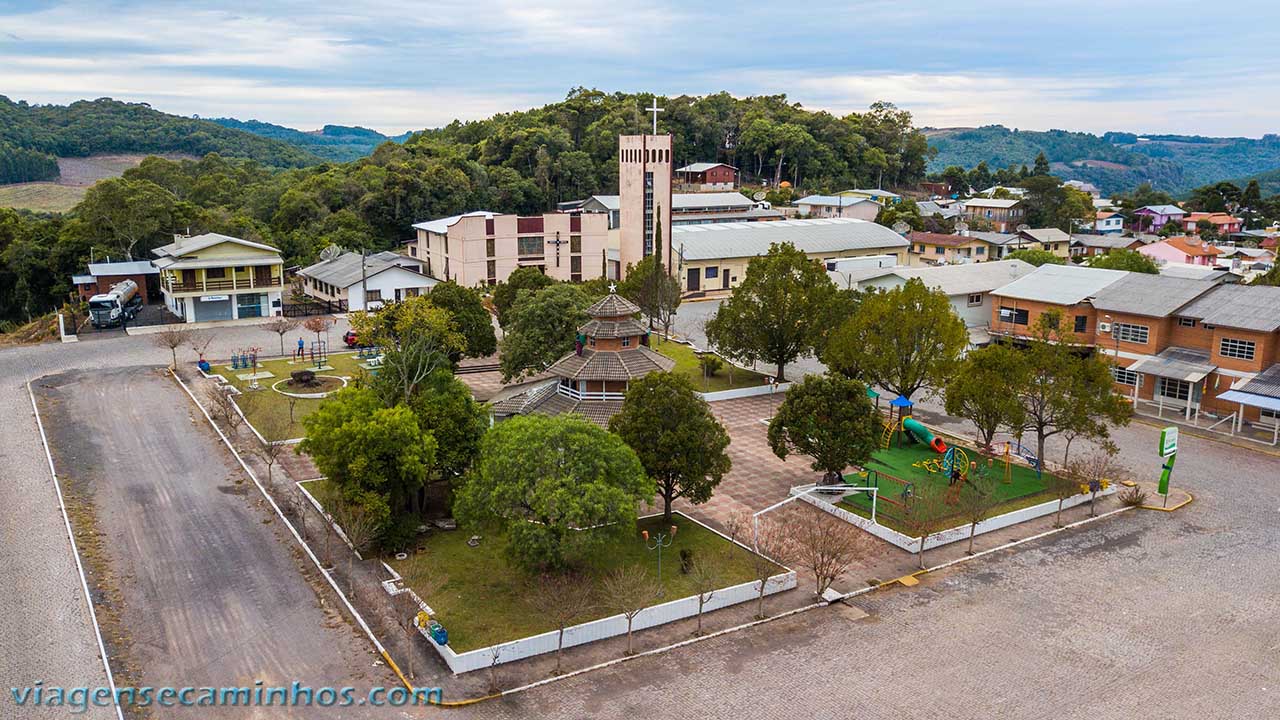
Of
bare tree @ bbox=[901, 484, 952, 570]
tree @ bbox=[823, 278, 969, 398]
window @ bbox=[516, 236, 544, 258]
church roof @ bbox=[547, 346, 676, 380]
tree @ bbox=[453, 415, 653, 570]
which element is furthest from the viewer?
window @ bbox=[516, 236, 544, 258]

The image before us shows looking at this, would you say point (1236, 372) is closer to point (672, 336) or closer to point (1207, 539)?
point (1207, 539)

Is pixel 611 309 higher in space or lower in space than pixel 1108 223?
lower

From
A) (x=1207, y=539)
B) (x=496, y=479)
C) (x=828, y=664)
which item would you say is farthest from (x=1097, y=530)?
(x=496, y=479)

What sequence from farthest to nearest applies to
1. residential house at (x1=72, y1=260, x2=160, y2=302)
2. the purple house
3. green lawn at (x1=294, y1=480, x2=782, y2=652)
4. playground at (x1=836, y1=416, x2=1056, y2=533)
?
1. the purple house
2. residential house at (x1=72, y1=260, x2=160, y2=302)
3. playground at (x1=836, y1=416, x2=1056, y2=533)
4. green lawn at (x1=294, y1=480, x2=782, y2=652)

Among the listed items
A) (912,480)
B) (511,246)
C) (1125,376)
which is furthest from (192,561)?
(511,246)

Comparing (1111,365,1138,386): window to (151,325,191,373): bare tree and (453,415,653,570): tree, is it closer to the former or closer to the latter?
(453,415,653,570): tree

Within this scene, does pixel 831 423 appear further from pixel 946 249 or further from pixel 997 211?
pixel 997 211

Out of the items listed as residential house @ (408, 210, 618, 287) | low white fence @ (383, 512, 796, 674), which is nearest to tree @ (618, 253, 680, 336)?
residential house @ (408, 210, 618, 287)
